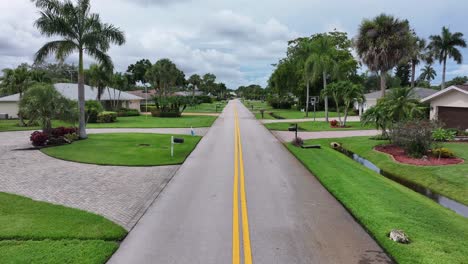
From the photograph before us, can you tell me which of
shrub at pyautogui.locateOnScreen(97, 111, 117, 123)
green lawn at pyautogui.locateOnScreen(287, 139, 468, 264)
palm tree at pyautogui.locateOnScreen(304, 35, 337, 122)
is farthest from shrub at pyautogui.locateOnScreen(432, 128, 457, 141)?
shrub at pyautogui.locateOnScreen(97, 111, 117, 123)

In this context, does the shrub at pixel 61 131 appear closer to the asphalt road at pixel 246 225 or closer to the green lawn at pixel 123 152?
the green lawn at pixel 123 152

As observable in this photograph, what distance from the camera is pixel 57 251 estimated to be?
623 centimetres

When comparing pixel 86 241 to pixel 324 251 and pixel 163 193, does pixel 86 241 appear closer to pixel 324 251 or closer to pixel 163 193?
pixel 163 193

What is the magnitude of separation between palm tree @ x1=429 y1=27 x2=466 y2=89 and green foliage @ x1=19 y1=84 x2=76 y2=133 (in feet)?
184

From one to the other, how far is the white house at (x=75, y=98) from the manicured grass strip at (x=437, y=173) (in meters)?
35.9

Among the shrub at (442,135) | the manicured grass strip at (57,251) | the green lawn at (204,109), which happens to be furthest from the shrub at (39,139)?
the green lawn at (204,109)

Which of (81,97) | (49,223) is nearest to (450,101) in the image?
(81,97)

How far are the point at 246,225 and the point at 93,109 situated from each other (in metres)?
35.1

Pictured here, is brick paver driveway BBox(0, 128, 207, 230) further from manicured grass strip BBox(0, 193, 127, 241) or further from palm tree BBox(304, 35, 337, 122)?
palm tree BBox(304, 35, 337, 122)

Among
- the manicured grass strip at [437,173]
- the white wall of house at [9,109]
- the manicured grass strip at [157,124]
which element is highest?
the white wall of house at [9,109]

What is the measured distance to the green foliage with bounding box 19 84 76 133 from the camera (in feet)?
69.0

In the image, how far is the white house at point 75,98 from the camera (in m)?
46.0

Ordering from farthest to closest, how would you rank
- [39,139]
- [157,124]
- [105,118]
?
1. [105,118]
2. [157,124]
3. [39,139]

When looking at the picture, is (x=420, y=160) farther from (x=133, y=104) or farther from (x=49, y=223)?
(x=133, y=104)
